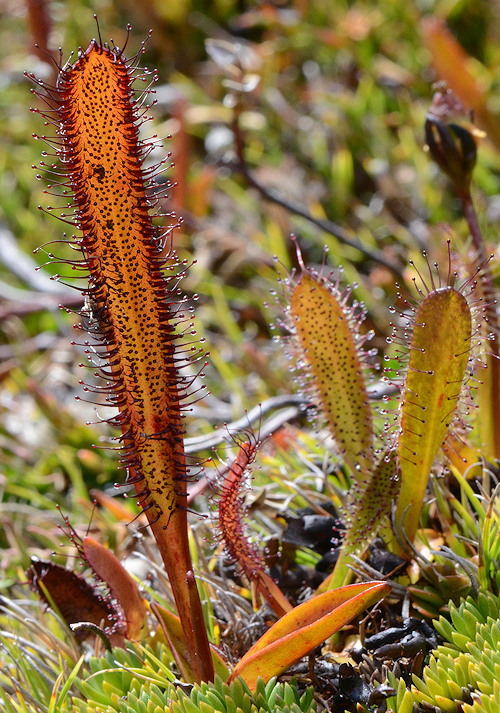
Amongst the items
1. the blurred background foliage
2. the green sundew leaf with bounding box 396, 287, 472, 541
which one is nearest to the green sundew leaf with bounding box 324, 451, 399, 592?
the green sundew leaf with bounding box 396, 287, 472, 541

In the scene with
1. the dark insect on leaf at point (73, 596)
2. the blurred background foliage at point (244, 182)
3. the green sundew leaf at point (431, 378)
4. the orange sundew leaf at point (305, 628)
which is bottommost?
the orange sundew leaf at point (305, 628)

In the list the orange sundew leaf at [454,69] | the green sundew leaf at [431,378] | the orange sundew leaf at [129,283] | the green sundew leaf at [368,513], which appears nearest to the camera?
the orange sundew leaf at [129,283]

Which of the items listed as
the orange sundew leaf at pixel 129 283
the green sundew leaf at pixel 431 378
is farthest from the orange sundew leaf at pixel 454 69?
the orange sundew leaf at pixel 129 283

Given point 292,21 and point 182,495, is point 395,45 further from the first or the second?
point 182,495

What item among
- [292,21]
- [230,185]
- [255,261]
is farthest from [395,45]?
[255,261]

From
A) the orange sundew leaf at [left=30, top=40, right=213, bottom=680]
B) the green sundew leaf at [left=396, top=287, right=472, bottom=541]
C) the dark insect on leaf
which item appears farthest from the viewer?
the dark insect on leaf

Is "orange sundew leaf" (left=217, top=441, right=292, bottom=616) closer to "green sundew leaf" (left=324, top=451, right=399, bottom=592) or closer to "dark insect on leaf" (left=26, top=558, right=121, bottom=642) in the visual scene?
"green sundew leaf" (left=324, top=451, right=399, bottom=592)

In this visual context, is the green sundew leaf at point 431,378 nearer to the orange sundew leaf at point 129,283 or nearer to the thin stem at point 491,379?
the thin stem at point 491,379
